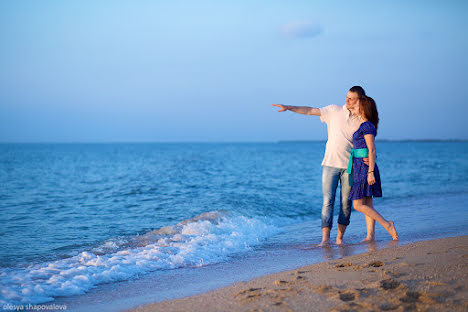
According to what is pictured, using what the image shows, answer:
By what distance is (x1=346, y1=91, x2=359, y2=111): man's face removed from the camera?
16.3 ft

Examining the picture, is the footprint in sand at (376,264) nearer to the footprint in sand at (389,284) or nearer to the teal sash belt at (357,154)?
the footprint in sand at (389,284)

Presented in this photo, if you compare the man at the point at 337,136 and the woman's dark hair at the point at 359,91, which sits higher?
the woman's dark hair at the point at 359,91

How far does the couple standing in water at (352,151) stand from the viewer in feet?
16.2

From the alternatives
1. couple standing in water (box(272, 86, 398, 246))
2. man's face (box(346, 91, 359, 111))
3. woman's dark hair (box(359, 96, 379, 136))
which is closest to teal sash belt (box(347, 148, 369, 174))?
couple standing in water (box(272, 86, 398, 246))

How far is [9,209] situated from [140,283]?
789 centimetres

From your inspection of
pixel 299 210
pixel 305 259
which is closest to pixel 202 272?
pixel 305 259

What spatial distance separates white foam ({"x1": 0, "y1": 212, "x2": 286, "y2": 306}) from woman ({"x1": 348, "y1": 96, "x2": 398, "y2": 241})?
2.02m

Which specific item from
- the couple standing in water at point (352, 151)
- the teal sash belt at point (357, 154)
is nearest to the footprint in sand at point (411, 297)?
the couple standing in water at point (352, 151)

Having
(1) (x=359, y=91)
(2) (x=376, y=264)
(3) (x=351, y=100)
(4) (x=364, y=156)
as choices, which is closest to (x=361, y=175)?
(4) (x=364, y=156)

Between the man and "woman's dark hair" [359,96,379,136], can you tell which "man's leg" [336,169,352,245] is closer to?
the man

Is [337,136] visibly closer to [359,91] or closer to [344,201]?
[359,91]

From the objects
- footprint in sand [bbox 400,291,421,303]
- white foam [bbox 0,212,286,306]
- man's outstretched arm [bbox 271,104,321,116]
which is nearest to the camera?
footprint in sand [bbox 400,291,421,303]

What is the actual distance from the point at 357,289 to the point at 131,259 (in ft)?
9.98

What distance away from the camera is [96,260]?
16.0 feet
